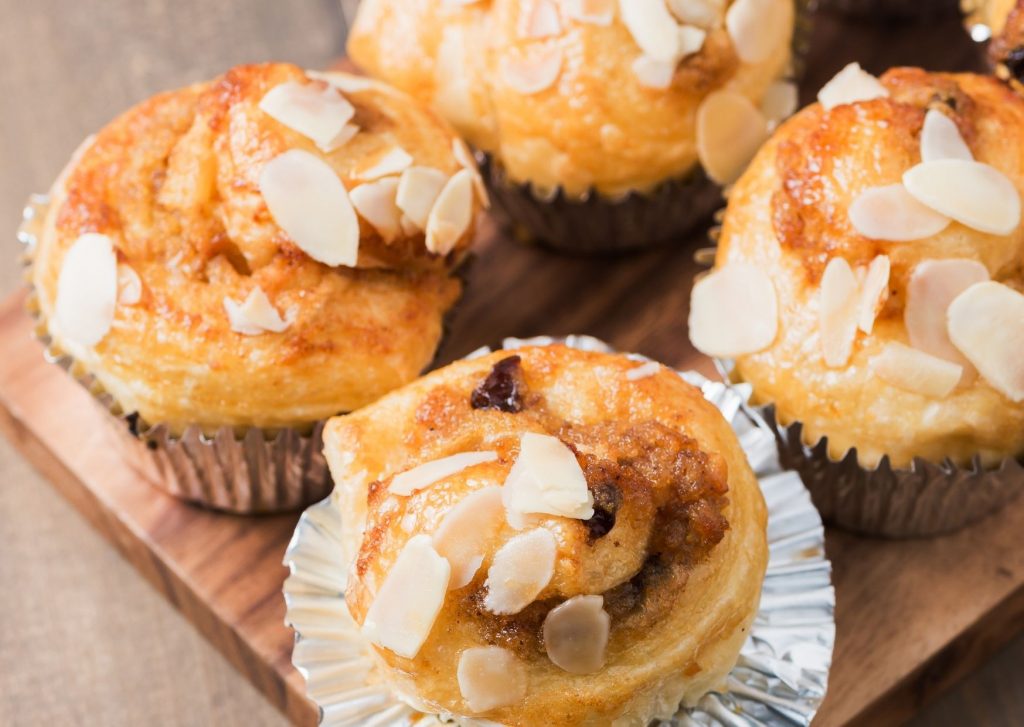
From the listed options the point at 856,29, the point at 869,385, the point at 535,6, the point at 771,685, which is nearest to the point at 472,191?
the point at 535,6

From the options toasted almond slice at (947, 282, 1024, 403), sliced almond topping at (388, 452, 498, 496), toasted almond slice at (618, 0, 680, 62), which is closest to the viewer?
sliced almond topping at (388, 452, 498, 496)

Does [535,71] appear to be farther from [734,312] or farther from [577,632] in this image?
[577,632]

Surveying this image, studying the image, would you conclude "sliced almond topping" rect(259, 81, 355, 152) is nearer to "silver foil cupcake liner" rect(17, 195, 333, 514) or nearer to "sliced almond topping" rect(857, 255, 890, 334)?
"silver foil cupcake liner" rect(17, 195, 333, 514)

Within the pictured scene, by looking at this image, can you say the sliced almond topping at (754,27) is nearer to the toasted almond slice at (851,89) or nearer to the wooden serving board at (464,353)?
the toasted almond slice at (851,89)

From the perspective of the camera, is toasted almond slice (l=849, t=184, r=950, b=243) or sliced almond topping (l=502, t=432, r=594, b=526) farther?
toasted almond slice (l=849, t=184, r=950, b=243)

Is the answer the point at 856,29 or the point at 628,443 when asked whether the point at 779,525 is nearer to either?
the point at 628,443

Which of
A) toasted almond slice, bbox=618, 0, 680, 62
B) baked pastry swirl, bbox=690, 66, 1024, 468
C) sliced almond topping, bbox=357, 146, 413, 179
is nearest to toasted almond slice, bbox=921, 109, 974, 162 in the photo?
baked pastry swirl, bbox=690, 66, 1024, 468

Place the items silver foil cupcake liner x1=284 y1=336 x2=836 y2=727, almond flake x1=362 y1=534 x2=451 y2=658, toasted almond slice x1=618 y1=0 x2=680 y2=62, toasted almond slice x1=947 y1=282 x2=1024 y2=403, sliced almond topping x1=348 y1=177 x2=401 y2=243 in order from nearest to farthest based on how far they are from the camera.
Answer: almond flake x1=362 y1=534 x2=451 y2=658, silver foil cupcake liner x1=284 y1=336 x2=836 y2=727, toasted almond slice x1=947 y1=282 x2=1024 y2=403, sliced almond topping x1=348 y1=177 x2=401 y2=243, toasted almond slice x1=618 y1=0 x2=680 y2=62
